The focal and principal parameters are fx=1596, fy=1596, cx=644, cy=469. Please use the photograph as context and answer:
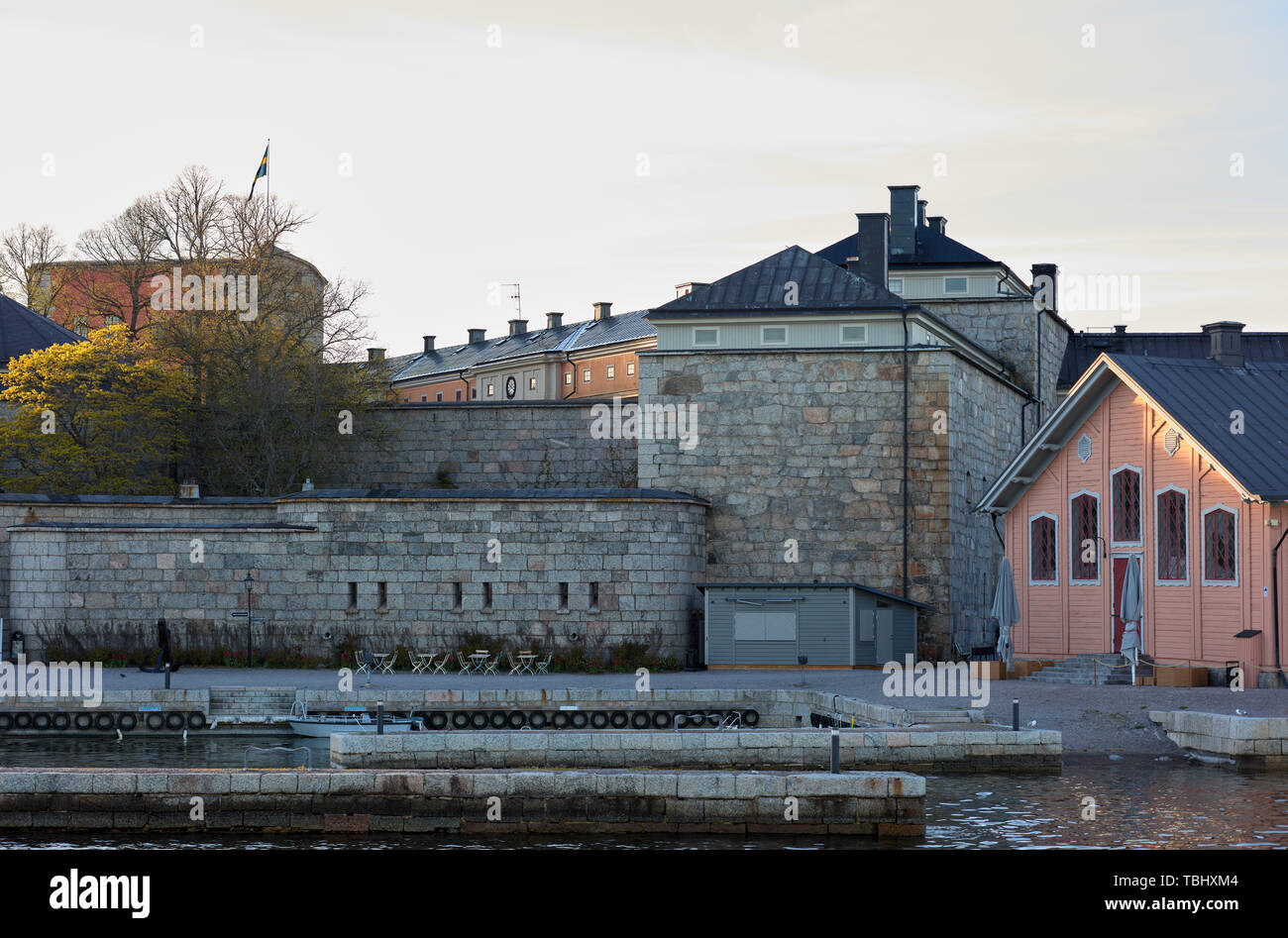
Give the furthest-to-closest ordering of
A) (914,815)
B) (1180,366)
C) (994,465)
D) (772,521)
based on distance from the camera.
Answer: (994,465)
(772,521)
(1180,366)
(914,815)

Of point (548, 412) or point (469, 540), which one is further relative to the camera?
point (548, 412)

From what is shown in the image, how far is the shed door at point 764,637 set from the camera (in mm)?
35906

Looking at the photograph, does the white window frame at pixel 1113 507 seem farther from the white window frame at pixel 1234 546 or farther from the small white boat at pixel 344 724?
the small white boat at pixel 344 724

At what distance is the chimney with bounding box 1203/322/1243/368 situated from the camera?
34.8 meters

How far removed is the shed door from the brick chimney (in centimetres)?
2103

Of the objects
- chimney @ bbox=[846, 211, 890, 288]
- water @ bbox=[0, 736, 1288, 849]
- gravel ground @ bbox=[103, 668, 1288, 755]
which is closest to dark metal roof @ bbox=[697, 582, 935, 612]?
gravel ground @ bbox=[103, 668, 1288, 755]

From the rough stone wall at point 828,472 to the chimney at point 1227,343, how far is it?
22.3 feet

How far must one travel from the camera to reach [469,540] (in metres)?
37.3

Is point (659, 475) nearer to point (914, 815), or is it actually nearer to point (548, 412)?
point (548, 412)

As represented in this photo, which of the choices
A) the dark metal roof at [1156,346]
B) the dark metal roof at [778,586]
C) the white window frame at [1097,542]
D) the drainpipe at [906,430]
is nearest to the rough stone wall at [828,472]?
the drainpipe at [906,430]

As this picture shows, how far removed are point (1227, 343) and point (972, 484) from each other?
8.78 meters
